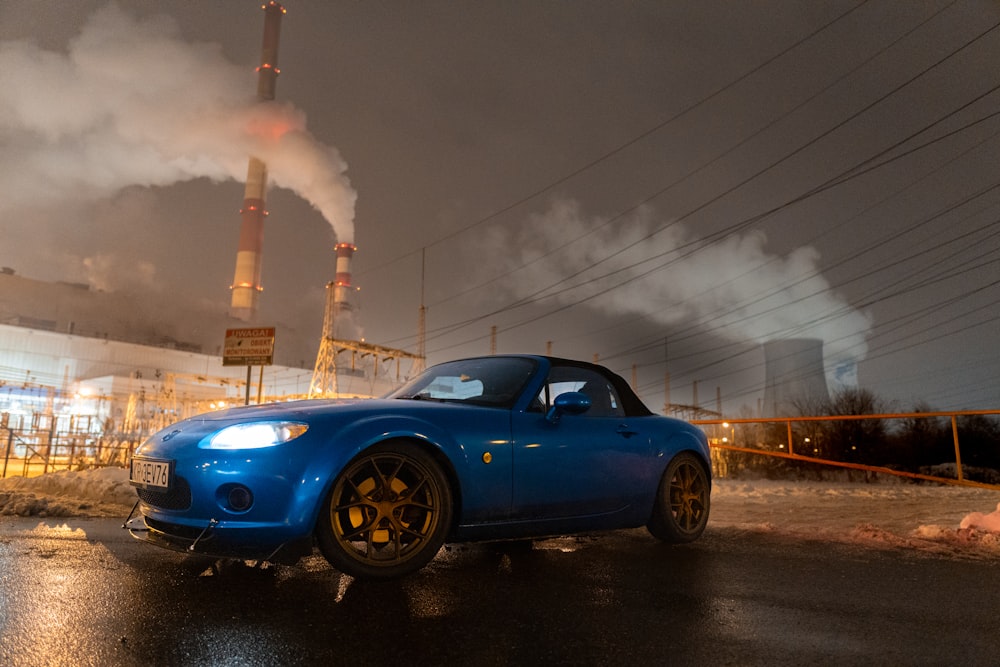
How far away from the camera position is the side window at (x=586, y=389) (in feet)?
14.4

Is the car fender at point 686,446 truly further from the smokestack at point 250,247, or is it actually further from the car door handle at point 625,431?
the smokestack at point 250,247

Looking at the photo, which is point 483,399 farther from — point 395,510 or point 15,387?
point 15,387

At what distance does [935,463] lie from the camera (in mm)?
23469

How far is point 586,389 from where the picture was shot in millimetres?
4691

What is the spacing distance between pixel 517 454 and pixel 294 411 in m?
1.27

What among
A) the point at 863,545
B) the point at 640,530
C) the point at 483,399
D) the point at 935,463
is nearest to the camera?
the point at 483,399

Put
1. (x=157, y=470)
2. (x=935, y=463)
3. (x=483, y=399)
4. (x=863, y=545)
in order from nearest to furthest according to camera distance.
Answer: (x=157, y=470) < (x=483, y=399) < (x=863, y=545) < (x=935, y=463)

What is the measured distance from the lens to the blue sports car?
9.85 ft

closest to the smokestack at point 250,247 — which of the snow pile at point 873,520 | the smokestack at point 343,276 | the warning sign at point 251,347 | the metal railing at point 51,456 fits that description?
the smokestack at point 343,276

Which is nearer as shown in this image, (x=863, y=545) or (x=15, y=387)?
(x=863, y=545)

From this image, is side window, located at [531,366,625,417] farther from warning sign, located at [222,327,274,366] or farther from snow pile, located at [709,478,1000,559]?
warning sign, located at [222,327,274,366]

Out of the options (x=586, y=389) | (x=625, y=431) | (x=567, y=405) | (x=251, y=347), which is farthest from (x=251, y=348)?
(x=567, y=405)

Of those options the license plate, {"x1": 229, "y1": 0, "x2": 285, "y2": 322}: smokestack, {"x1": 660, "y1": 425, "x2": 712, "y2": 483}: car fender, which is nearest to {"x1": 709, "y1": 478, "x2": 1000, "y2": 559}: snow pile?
{"x1": 660, "y1": 425, "x2": 712, "y2": 483}: car fender

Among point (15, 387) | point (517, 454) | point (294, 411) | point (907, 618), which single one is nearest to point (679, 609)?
point (907, 618)
